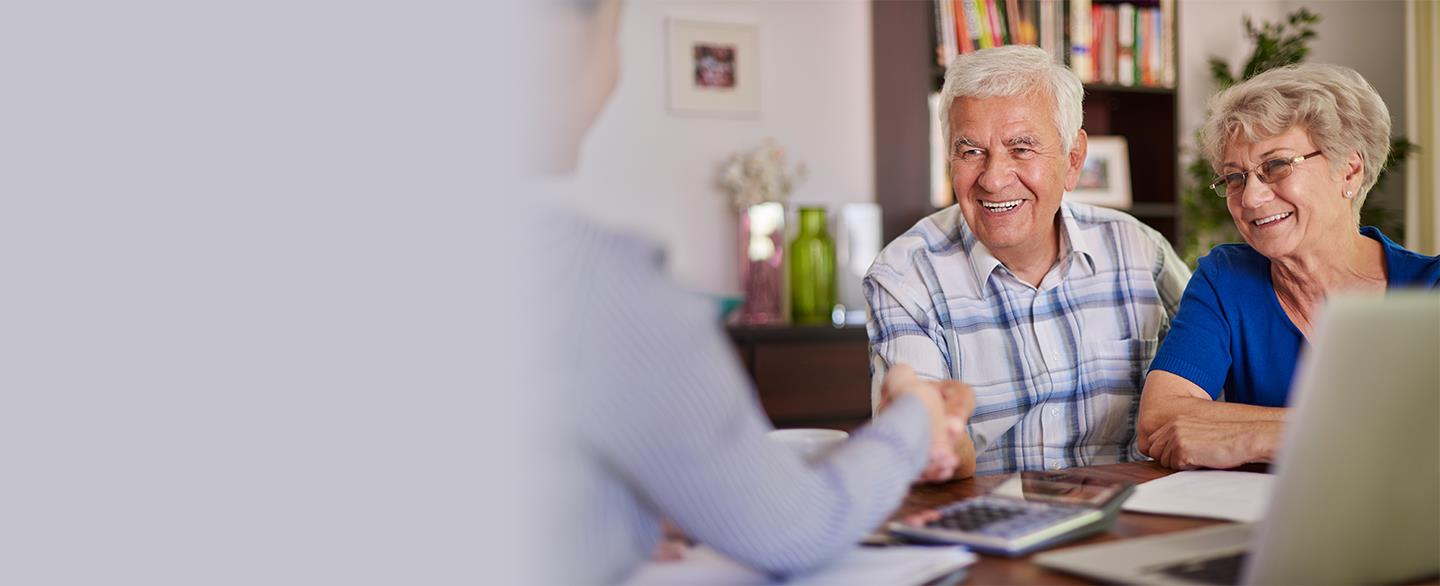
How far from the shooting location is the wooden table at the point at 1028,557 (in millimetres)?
955

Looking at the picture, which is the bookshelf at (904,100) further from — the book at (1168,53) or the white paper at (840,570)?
the white paper at (840,570)

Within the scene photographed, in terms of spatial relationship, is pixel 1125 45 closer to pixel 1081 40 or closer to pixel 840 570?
pixel 1081 40

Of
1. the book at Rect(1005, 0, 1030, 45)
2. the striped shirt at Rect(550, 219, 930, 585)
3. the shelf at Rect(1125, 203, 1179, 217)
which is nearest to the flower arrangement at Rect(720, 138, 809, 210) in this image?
the book at Rect(1005, 0, 1030, 45)

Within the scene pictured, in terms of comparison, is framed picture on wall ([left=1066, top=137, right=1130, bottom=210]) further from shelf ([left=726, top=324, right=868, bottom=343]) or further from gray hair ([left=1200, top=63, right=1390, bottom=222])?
gray hair ([left=1200, top=63, right=1390, bottom=222])

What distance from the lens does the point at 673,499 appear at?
82 cm

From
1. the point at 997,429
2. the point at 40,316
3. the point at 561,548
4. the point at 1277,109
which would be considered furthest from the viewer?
the point at 997,429

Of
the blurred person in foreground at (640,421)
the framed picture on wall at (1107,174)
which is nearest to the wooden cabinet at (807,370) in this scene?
the framed picture on wall at (1107,174)

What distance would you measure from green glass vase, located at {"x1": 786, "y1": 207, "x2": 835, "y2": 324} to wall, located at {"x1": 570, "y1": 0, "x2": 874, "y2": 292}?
0.65 ft

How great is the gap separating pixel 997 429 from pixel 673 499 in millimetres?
1277

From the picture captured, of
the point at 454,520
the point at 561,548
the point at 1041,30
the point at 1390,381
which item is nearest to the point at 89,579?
the point at 454,520

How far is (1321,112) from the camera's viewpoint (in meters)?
1.74

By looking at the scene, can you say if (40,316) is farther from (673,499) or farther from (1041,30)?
(1041,30)

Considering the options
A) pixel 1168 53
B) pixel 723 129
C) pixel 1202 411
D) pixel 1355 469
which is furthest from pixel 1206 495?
pixel 1168 53

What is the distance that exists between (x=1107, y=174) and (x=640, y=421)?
142 inches
